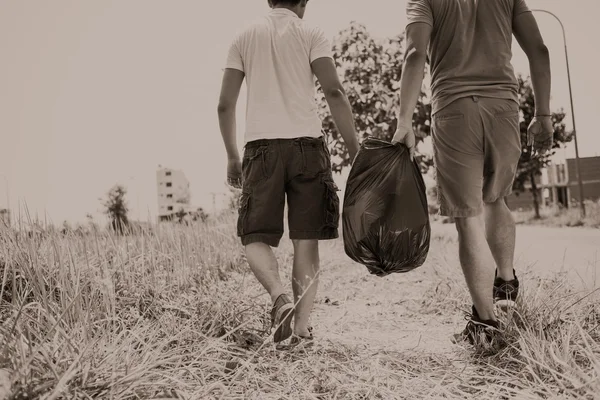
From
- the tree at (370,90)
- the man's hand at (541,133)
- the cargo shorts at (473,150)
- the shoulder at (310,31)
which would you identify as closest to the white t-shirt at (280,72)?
the shoulder at (310,31)

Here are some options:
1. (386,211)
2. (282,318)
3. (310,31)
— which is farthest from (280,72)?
(282,318)

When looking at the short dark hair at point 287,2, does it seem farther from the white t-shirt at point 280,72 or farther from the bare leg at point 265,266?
the bare leg at point 265,266

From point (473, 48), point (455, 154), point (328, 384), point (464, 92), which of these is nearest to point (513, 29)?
point (473, 48)

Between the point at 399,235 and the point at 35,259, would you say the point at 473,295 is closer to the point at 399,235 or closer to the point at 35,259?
the point at 399,235

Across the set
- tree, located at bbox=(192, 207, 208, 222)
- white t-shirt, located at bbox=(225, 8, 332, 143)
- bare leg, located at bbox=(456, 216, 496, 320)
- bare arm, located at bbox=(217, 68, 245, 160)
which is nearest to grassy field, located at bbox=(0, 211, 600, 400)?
bare leg, located at bbox=(456, 216, 496, 320)

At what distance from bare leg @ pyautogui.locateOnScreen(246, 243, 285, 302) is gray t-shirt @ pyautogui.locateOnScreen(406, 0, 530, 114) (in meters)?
1.19

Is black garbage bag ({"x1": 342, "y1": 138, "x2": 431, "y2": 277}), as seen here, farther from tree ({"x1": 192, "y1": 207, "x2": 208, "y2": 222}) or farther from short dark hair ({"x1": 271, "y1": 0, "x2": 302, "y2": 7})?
tree ({"x1": 192, "y1": 207, "x2": 208, "y2": 222})

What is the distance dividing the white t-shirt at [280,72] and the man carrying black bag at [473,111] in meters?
0.50

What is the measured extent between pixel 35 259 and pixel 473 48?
2.62m

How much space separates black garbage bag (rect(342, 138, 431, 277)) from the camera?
2.75 metres

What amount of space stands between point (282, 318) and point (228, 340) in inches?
14.3

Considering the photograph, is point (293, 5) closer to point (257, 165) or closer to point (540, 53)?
point (257, 165)

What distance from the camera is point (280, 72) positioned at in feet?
9.74

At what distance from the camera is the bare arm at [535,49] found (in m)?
2.95
